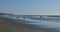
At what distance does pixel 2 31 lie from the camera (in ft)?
20.6

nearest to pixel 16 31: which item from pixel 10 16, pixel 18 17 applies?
pixel 18 17

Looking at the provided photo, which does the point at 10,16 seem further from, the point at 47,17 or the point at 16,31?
the point at 16,31

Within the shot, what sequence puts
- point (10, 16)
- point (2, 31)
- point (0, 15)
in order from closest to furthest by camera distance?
1. point (2, 31)
2. point (0, 15)
3. point (10, 16)

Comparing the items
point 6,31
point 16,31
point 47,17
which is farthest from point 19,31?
point 47,17

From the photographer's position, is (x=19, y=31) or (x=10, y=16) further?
(x=10, y=16)

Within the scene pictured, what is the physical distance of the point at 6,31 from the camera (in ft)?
20.7

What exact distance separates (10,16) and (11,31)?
7557mm

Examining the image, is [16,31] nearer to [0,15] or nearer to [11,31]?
[11,31]

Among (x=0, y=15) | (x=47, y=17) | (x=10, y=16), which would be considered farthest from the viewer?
(x=47, y=17)

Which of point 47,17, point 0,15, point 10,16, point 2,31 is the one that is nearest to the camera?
point 2,31

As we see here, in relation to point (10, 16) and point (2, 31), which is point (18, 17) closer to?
point (10, 16)

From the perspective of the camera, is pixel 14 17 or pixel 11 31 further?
pixel 14 17

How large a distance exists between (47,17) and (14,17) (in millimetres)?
4039

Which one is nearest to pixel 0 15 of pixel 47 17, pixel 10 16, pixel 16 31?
pixel 10 16
